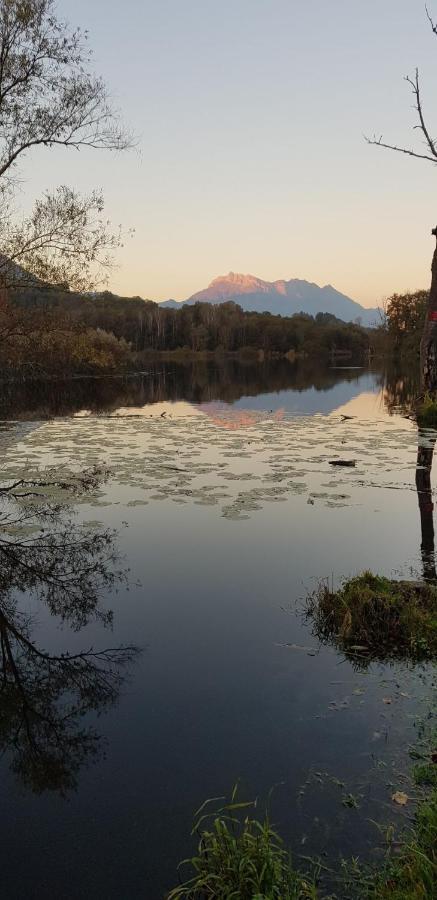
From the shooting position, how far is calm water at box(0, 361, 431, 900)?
13.6 ft

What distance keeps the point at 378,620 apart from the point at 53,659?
392cm

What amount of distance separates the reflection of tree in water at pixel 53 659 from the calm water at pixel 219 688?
0.08 metres

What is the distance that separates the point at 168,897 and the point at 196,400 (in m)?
38.3

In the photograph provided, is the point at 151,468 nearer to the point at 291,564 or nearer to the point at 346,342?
the point at 291,564

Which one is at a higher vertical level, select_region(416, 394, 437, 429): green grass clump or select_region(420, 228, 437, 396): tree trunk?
select_region(420, 228, 437, 396): tree trunk

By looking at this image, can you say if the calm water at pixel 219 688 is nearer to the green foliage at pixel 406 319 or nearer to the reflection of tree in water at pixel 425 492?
the reflection of tree in water at pixel 425 492

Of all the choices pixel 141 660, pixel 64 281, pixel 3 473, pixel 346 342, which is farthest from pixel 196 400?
pixel 346 342

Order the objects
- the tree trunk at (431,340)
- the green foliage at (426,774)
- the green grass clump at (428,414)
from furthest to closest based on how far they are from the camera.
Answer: the green grass clump at (428,414) < the tree trunk at (431,340) < the green foliage at (426,774)

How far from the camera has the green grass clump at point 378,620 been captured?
6.64m

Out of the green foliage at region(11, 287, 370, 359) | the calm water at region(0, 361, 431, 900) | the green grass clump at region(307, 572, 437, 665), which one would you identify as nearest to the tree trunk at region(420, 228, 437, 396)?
the calm water at region(0, 361, 431, 900)

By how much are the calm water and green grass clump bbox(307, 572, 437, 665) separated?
286mm

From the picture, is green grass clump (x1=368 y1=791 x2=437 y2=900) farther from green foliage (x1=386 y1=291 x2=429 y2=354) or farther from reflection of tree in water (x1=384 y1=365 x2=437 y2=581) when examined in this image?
green foliage (x1=386 y1=291 x2=429 y2=354)

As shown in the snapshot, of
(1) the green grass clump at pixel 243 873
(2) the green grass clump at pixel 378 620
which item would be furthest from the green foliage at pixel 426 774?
(2) the green grass clump at pixel 378 620

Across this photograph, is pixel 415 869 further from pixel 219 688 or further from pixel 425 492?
pixel 425 492
